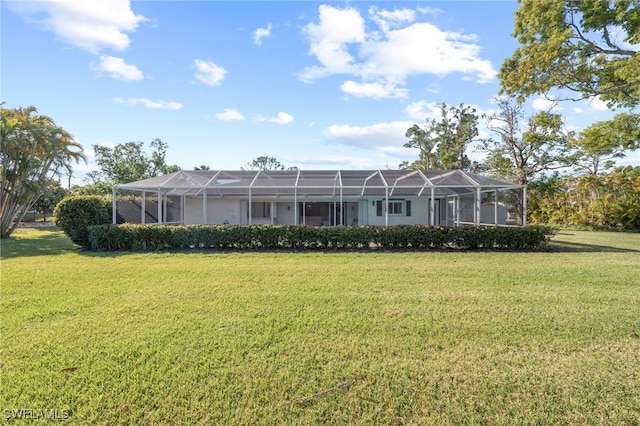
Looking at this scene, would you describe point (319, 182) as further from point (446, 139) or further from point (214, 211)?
point (446, 139)

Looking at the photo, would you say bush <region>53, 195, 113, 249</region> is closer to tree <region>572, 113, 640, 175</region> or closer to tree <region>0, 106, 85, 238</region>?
tree <region>0, 106, 85, 238</region>

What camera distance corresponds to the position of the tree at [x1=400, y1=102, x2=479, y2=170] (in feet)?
106

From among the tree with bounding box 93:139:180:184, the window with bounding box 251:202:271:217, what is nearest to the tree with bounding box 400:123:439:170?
the window with bounding box 251:202:271:217

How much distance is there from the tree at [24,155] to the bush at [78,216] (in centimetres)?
553

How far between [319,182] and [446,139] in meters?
24.1

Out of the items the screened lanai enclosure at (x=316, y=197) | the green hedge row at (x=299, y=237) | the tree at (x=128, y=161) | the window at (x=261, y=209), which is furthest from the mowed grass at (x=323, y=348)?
the tree at (x=128, y=161)

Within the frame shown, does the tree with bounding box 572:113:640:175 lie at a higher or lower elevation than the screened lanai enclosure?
higher

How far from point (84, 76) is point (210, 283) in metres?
9.57

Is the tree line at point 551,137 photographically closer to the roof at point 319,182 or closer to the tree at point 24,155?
the tree at point 24,155

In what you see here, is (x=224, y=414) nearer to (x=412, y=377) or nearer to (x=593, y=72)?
(x=412, y=377)

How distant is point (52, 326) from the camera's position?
405cm

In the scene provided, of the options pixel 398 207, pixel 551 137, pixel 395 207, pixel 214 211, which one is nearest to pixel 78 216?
pixel 214 211

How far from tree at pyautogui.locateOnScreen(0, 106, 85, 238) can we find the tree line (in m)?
0.04

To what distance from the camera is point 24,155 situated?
48.2ft
